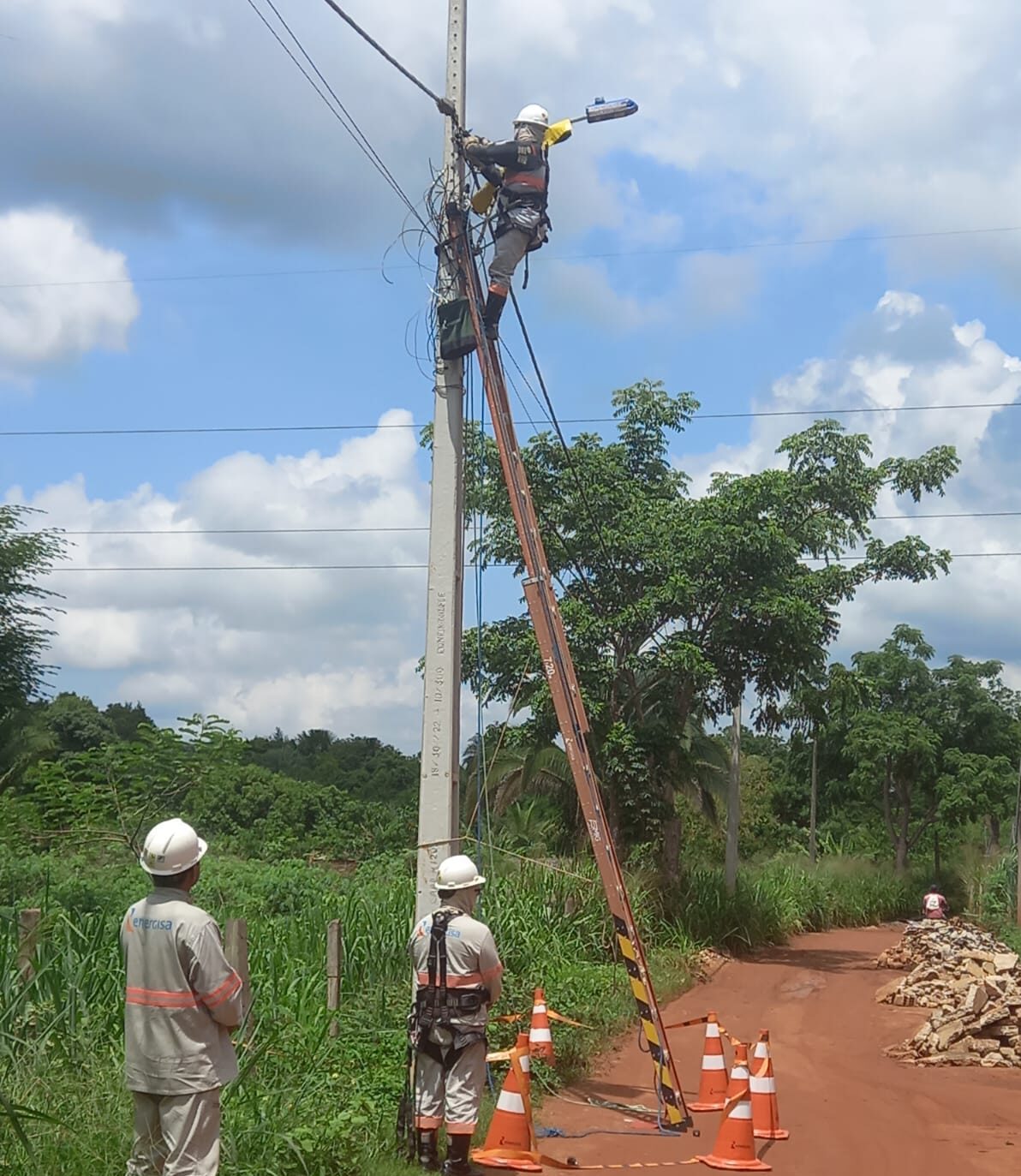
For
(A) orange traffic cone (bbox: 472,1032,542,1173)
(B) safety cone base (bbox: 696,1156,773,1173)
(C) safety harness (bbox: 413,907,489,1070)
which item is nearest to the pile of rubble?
(B) safety cone base (bbox: 696,1156,773,1173)

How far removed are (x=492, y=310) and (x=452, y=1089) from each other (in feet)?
18.2

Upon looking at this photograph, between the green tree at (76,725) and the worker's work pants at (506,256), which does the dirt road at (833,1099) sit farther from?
the green tree at (76,725)

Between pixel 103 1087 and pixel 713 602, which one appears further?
pixel 713 602

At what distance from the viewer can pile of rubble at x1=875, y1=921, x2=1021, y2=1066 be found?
12.4 meters

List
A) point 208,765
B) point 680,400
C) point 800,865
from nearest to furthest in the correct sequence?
point 208,765 → point 680,400 → point 800,865

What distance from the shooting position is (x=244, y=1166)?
605 cm

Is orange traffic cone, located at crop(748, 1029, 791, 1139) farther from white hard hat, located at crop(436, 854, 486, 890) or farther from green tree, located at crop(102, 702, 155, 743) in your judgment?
green tree, located at crop(102, 702, 155, 743)

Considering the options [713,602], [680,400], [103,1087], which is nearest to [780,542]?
[713,602]

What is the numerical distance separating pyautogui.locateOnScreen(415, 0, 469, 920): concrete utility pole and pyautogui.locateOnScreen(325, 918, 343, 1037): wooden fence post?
0.83m

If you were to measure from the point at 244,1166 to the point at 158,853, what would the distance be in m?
1.90

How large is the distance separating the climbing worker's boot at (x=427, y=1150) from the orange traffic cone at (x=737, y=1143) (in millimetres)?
Result: 1675

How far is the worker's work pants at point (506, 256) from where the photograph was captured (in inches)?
385

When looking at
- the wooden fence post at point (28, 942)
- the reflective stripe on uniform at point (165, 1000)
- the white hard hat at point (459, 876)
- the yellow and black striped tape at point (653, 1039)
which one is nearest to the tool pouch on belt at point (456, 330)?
the white hard hat at point (459, 876)

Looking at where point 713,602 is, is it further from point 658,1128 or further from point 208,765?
point 658,1128
